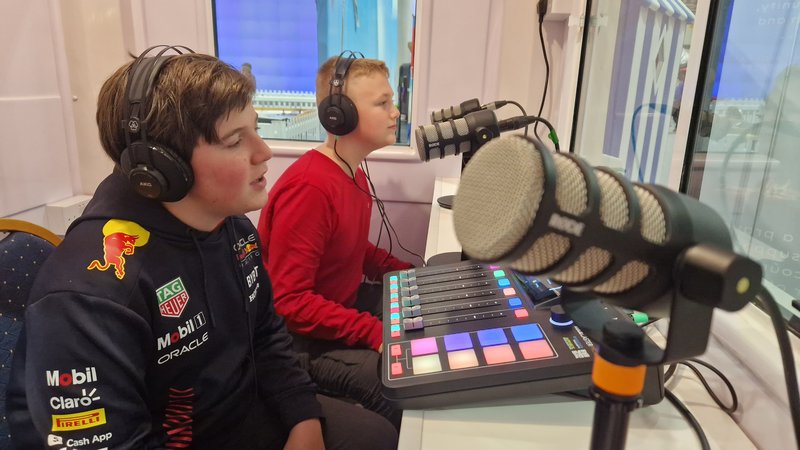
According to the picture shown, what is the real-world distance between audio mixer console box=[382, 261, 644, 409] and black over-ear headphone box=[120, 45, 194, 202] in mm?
373

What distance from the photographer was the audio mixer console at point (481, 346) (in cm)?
60

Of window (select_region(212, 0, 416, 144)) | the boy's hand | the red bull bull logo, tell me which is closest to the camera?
the red bull bull logo

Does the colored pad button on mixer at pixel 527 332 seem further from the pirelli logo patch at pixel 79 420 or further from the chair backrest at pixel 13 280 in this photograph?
the chair backrest at pixel 13 280

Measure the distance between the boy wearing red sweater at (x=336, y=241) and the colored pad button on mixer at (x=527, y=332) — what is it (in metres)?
0.44

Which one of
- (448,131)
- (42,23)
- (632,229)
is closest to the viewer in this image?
(632,229)

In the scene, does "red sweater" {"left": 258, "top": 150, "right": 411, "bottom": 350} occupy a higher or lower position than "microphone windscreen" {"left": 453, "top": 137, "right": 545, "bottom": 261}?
lower

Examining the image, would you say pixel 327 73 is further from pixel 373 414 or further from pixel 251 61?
pixel 373 414

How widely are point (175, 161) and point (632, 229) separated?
633 mm

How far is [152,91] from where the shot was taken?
751mm

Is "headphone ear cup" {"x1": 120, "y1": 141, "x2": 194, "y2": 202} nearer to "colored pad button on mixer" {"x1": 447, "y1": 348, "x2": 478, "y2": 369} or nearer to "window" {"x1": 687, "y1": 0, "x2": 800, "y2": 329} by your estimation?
"colored pad button on mixer" {"x1": 447, "y1": 348, "x2": 478, "y2": 369}

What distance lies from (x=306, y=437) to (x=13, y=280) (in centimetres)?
54

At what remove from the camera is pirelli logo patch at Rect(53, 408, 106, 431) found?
658mm

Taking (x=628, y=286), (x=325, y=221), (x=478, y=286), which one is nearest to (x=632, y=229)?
(x=628, y=286)

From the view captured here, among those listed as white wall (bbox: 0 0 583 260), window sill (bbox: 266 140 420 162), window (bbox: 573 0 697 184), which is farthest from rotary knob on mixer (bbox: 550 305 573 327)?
window sill (bbox: 266 140 420 162)
